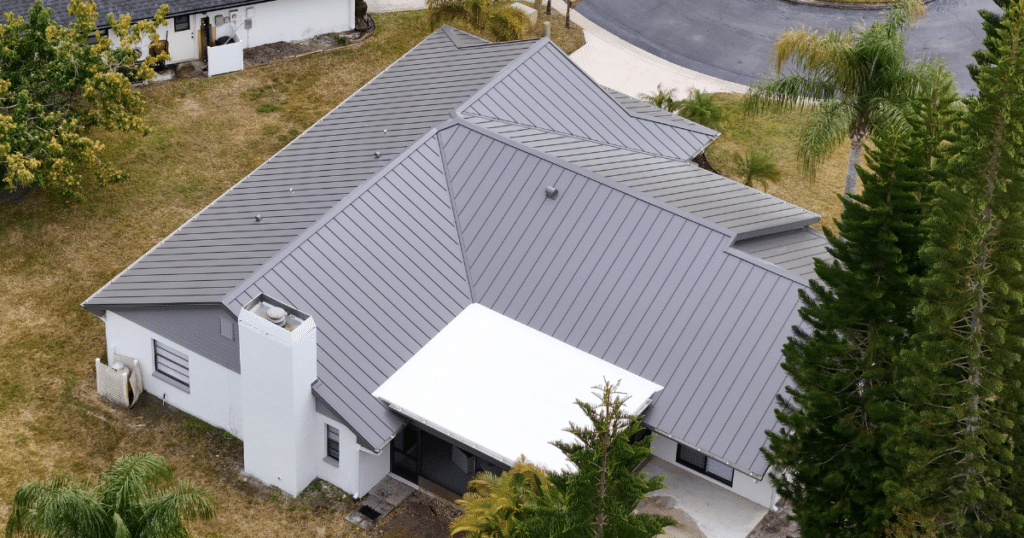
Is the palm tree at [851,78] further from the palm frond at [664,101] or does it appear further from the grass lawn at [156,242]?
the grass lawn at [156,242]

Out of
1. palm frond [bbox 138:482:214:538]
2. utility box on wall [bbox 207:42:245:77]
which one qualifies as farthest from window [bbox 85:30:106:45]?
palm frond [bbox 138:482:214:538]

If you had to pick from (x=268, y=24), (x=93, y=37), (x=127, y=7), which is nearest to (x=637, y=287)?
(x=127, y=7)

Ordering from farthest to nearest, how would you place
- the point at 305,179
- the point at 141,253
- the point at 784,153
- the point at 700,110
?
the point at 784,153 < the point at 700,110 < the point at 141,253 < the point at 305,179

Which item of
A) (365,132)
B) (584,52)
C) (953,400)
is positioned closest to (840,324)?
(953,400)

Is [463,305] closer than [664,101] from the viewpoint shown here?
Yes

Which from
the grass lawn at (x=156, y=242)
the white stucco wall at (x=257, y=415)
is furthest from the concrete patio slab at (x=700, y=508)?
the grass lawn at (x=156, y=242)

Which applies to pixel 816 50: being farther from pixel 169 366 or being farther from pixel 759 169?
pixel 169 366
